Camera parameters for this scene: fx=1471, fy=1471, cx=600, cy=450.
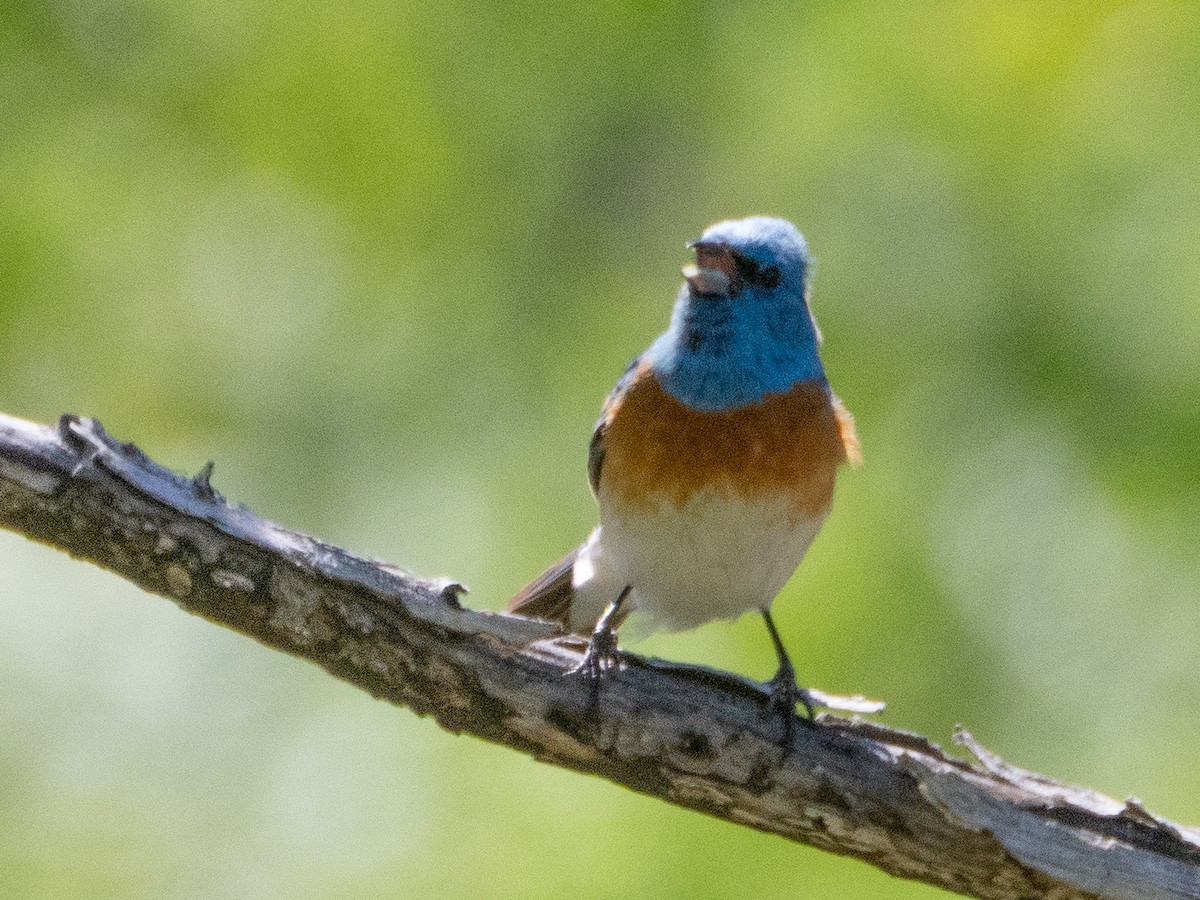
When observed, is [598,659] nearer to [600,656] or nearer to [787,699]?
[600,656]

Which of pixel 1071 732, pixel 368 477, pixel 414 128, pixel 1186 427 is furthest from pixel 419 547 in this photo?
pixel 1186 427

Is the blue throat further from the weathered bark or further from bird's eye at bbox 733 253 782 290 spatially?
the weathered bark

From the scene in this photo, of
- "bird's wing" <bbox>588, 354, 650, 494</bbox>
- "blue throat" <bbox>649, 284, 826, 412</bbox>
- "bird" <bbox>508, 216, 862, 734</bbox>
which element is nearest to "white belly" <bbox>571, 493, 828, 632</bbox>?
"bird" <bbox>508, 216, 862, 734</bbox>

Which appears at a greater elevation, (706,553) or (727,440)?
(727,440)

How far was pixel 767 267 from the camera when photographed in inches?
167

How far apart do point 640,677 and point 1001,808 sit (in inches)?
36.4

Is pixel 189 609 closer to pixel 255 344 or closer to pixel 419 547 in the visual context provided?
pixel 419 547

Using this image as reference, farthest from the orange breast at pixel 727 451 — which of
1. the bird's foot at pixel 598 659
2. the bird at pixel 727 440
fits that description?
the bird's foot at pixel 598 659

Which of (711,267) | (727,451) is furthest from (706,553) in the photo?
(711,267)

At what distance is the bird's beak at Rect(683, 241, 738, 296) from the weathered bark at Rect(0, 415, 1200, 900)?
116cm

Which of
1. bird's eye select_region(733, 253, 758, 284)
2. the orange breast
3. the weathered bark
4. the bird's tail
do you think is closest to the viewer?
the weathered bark

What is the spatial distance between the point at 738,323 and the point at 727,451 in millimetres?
391

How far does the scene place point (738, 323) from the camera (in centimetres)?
421

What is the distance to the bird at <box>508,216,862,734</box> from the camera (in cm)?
409
